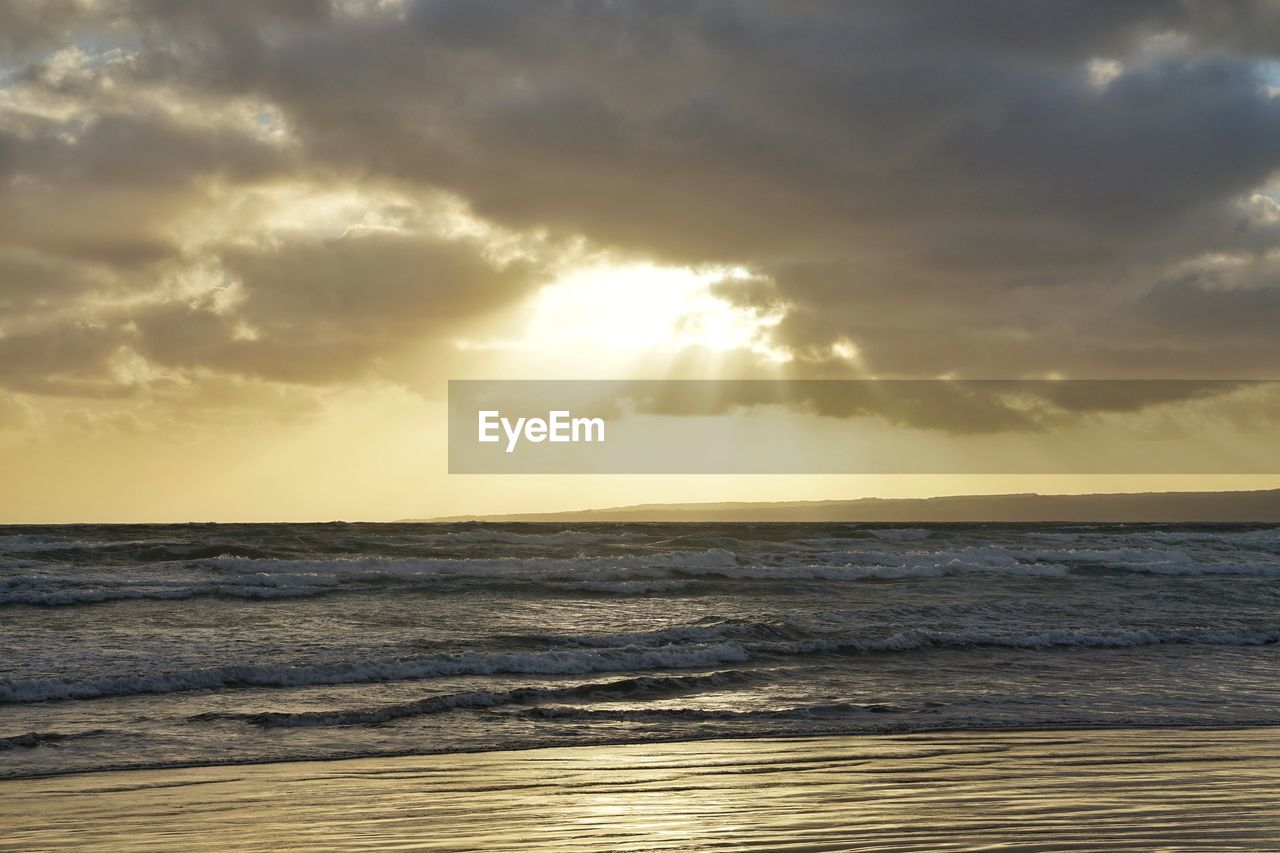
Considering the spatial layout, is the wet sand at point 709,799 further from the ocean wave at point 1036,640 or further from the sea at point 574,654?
the ocean wave at point 1036,640

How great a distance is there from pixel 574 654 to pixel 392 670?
3021 millimetres

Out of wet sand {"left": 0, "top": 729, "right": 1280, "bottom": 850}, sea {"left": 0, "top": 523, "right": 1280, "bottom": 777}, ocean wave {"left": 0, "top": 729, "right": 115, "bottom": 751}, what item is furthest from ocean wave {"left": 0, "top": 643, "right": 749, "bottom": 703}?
wet sand {"left": 0, "top": 729, "right": 1280, "bottom": 850}

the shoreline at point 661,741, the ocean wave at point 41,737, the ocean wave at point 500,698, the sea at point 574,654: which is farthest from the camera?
the ocean wave at point 500,698

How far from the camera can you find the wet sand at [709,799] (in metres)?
8.20

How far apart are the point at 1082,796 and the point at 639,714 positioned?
5.93 metres

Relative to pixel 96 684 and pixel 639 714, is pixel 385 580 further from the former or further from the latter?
pixel 639 714

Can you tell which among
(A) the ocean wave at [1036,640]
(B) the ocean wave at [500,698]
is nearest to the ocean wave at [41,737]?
(B) the ocean wave at [500,698]

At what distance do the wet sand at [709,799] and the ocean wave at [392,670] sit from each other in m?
4.88

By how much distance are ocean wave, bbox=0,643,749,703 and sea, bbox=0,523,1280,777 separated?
0.05 m

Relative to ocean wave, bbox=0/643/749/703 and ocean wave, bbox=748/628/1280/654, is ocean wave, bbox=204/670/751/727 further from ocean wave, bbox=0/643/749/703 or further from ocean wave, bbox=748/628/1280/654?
ocean wave, bbox=748/628/1280/654

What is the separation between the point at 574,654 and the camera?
18.0 m

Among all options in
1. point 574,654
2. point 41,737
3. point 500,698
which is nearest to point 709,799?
point 500,698

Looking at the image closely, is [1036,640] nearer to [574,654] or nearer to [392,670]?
[574,654]

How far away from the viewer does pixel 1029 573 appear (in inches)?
1519
